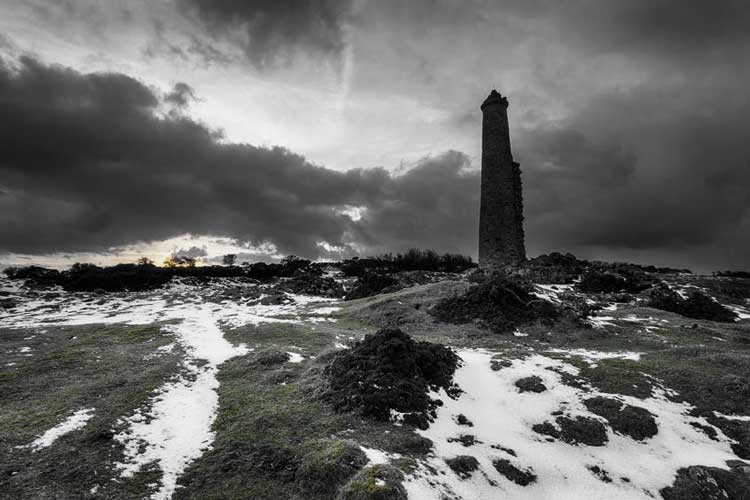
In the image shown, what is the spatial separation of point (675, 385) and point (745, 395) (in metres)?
1.58

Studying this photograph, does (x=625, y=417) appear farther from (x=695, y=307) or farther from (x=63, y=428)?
(x=695, y=307)

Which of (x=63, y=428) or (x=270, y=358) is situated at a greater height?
(x=270, y=358)

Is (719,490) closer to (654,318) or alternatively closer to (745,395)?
(745,395)

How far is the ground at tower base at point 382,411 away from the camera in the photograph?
6.98 m

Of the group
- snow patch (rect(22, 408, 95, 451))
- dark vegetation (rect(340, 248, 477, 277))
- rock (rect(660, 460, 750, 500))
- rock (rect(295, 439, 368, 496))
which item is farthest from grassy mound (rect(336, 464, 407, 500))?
dark vegetation (rect(340, 248, 477, 277))

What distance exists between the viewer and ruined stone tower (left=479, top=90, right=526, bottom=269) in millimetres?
40625

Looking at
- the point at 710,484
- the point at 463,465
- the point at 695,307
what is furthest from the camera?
the point at 695,307

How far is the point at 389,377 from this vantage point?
1052cm

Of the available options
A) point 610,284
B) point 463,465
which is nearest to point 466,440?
point 463,465

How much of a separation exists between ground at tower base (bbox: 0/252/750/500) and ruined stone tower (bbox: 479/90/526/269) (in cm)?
2003

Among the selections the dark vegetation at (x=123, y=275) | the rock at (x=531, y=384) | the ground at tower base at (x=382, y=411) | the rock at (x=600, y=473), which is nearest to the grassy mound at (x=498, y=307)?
the ground at tower base at (x=382, y=411)

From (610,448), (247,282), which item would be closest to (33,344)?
(610,448)

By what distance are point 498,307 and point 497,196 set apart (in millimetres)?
22229

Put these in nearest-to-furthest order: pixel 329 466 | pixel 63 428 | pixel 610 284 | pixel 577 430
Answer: pixel 329 466, pixel 63 428, pixel 577 430, pixel 610 284
